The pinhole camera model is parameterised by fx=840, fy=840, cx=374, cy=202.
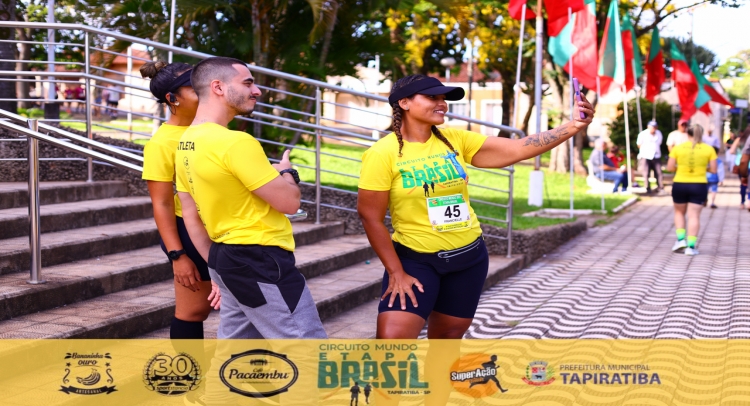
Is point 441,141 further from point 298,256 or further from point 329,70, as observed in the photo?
point 329,70

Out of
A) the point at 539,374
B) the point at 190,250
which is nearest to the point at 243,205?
the point at 190,250

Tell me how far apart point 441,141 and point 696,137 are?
7.98 m

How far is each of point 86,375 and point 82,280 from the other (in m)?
1.25

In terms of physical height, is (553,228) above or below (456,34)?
below

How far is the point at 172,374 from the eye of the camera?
4.28 m

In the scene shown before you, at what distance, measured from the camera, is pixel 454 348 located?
4215 millimetres

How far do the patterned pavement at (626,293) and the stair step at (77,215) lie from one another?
3164mm

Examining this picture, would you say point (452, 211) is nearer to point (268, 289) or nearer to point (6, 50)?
point (268, 289)

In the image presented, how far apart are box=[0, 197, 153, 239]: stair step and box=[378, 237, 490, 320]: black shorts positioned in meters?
2.93

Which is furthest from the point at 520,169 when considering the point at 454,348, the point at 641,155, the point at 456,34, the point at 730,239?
the point at 454,348

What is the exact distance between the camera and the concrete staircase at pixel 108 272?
4.89 metres

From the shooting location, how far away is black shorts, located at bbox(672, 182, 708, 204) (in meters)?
11.0

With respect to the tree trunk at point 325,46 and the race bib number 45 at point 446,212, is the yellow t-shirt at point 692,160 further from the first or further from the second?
the race bib number 45 at point 446,212

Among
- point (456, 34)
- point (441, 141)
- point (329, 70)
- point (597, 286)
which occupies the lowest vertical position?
point (597, 286)
